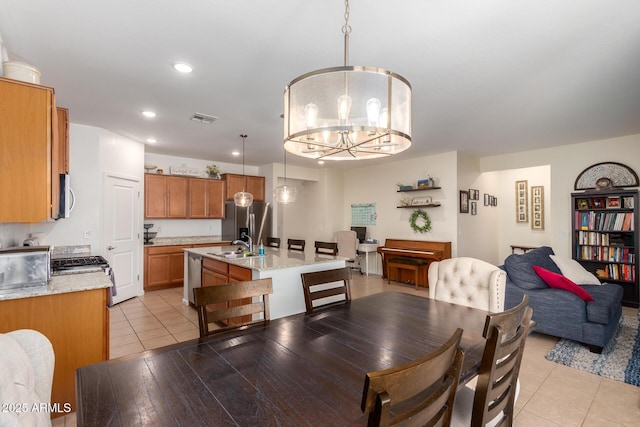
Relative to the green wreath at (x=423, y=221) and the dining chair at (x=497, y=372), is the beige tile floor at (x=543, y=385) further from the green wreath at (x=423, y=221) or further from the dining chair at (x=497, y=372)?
the green wreath at (x=423, y=221)

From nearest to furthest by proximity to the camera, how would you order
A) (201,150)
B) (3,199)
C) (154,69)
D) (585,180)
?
(3,199) → (154,69) → (585,180) → (201,150)

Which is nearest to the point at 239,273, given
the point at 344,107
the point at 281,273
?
the point at 281,273

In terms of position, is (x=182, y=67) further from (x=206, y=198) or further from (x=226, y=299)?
(x=206, y=198)

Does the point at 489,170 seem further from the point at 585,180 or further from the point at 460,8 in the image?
the point at 460,8

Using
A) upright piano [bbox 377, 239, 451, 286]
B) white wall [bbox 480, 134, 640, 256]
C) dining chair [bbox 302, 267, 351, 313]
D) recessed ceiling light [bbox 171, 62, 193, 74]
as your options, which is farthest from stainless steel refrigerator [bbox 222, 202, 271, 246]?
white wall [bbox 480, 134, 640, 256]

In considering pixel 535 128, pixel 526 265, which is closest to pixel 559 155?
pixel 535 128

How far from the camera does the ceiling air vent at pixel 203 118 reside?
3.73 meters

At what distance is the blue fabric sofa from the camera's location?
9.86 feet

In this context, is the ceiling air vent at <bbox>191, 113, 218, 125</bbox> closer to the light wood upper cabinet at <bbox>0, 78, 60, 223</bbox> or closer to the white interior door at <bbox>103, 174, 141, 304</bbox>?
the white interior door at <bbox>103, 174, 141, 304</bbox>

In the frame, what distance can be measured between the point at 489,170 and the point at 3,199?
7.03 m

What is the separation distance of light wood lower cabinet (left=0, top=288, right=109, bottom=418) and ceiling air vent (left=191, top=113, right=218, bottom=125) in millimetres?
2339

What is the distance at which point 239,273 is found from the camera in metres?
3.23

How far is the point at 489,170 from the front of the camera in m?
6.25

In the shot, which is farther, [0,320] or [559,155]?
[559,155]
